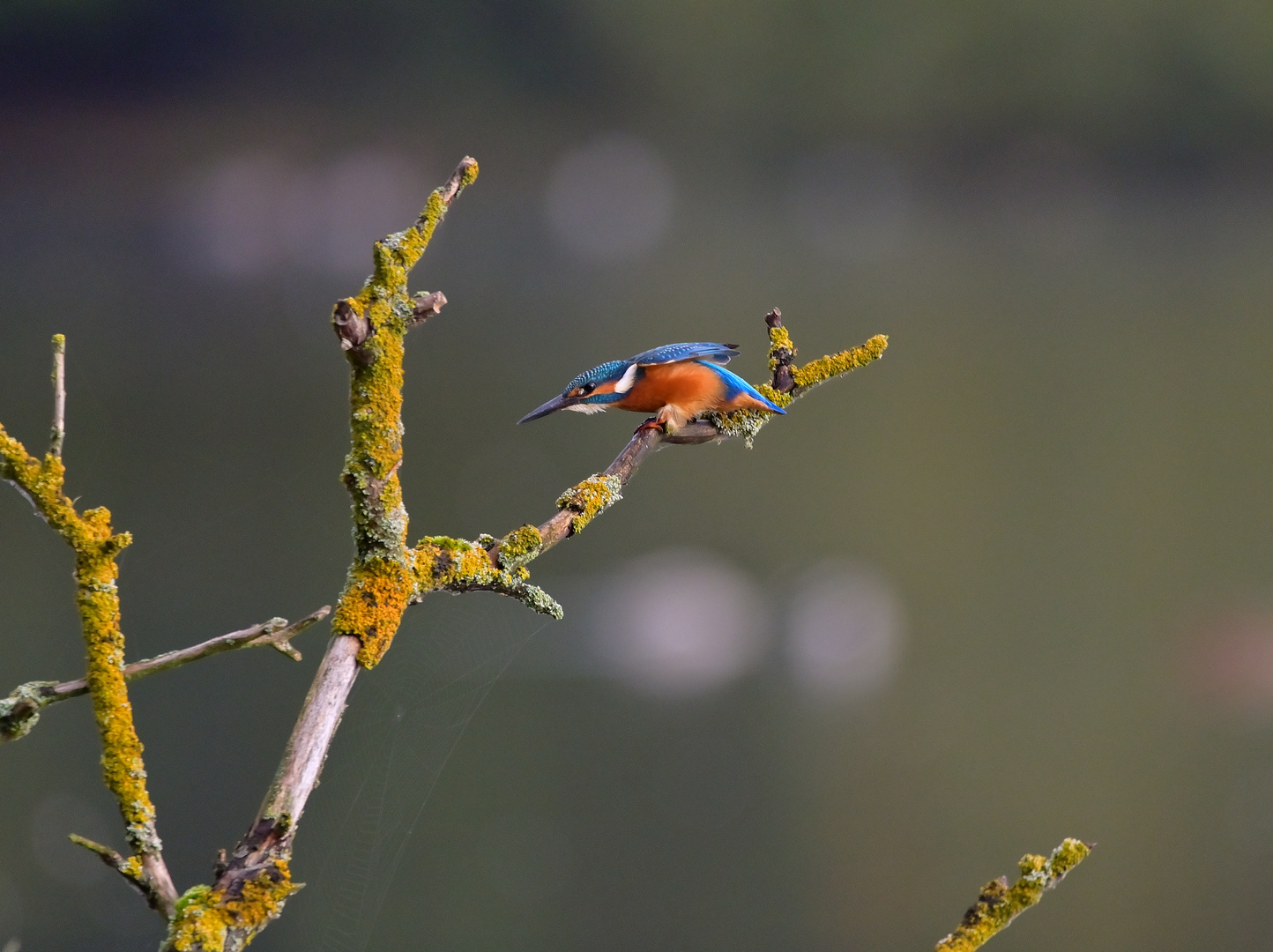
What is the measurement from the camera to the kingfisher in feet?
3.53

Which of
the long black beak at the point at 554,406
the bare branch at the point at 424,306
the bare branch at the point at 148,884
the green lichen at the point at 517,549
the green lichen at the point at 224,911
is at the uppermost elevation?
the long black beak at the point at 554,406

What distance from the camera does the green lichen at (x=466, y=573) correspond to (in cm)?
82

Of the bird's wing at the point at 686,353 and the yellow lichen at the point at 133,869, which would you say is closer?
the yellow lichen at the point at 133,869

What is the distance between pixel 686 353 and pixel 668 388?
0.04 m

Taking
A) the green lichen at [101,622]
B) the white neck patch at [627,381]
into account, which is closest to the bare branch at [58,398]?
the green lichen at [101,622]

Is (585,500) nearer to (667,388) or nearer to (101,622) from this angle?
(667,388)

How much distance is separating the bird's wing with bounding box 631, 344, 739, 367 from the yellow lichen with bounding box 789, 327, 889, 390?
3.6 inches

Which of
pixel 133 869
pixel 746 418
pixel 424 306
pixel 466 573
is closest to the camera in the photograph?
pixel 133 869

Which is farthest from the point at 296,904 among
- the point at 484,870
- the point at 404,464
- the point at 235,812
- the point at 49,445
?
the point at 49,445

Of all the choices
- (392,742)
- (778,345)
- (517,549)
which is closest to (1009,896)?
(517,549)

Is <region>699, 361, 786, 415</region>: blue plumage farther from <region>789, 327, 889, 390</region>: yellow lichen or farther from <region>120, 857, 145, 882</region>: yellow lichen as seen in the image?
<region>120, 857, 145, 882</region>: yellow lichen

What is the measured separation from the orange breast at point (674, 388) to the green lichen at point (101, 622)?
1.85 feet

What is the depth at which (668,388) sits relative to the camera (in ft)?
3.64

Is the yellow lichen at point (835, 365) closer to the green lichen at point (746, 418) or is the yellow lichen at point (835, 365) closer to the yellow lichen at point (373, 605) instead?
the green lichen at point (746, 418)
